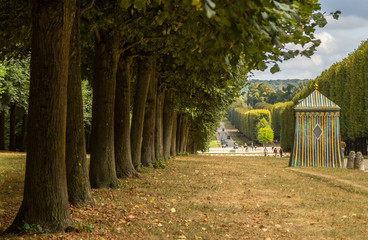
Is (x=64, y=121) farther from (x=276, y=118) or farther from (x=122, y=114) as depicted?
(x=276, y=118)

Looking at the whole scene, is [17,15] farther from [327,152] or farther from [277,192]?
[327,152]

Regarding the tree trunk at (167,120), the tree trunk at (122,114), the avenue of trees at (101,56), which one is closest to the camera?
the avenue of trees at (101,56)

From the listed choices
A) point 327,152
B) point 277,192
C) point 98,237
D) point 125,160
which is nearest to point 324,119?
point 327,152

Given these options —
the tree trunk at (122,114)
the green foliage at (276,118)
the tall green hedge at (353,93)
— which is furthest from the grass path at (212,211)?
the green foliage at (276,118)

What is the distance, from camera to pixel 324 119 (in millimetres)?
24172

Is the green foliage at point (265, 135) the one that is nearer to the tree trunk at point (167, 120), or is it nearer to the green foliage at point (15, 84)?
the green foliage at point (15, 84)

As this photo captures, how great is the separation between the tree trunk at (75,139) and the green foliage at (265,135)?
110680 mm

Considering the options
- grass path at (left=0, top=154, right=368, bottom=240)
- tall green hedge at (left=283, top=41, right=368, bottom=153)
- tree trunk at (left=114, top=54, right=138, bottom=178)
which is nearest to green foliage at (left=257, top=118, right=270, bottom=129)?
tall green hedge at (left=283, top=41, right=368, bottom=153)

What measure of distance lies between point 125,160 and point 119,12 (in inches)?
203

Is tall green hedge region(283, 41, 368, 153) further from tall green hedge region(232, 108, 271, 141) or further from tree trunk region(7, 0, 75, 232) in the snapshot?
tall green hedge region(232, 108, 271, 141)

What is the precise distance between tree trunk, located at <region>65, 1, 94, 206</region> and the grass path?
1.48 feet

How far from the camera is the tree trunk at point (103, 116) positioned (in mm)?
11664

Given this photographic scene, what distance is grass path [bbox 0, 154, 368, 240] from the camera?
288 inches

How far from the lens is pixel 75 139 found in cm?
910
